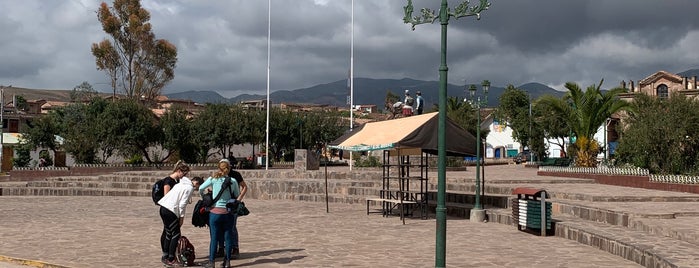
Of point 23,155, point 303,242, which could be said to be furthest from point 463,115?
point 303,242

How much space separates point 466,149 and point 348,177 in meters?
12.8

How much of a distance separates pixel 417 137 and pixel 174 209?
707 cm

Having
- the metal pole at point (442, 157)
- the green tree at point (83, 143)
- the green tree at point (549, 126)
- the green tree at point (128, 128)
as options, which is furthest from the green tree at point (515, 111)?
the metal pole at point (442, 157)

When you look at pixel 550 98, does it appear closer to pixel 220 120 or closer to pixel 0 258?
pixel 220 120

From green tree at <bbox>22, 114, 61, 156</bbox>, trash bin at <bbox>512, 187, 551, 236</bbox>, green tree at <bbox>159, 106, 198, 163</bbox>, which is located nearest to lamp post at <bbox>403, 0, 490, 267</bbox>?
trash bin at <bbox>512, 187, 551, 236</bbox>

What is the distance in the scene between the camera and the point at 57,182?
29328 mm

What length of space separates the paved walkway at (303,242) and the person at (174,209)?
0.40 m

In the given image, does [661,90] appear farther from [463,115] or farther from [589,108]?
[589,108]

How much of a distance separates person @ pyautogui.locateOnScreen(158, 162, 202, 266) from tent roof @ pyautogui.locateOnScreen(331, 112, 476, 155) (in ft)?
20.7

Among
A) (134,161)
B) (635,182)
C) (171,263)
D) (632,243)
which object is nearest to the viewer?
(171,263)

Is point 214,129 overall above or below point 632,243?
above

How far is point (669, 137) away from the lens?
23.0 metres

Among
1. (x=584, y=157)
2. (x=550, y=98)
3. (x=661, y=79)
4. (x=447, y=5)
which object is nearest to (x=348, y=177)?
(x=584, y=157)

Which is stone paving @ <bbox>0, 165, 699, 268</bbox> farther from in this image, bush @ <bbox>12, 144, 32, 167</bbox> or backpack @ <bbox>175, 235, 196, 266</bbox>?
bush @ <bbox>12, 144, 32, 167</bbox>
